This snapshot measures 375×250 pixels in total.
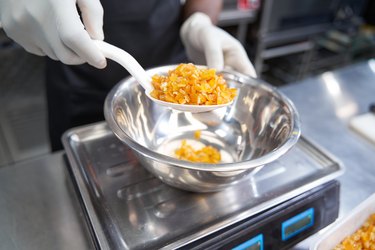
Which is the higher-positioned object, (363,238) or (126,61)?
(126,61)

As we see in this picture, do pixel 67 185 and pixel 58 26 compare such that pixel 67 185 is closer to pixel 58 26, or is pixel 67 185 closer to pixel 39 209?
pixel 39 209

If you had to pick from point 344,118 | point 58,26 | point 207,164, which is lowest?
point 344,118

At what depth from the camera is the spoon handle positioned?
23.0 inches

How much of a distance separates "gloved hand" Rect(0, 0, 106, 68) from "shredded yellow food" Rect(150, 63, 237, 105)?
135 mm

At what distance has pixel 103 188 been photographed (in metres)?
0.58

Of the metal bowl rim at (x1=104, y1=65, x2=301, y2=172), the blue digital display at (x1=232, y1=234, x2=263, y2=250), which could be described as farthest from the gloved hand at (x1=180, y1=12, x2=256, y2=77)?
the blue digital display at (x1=232, y1=234, x2=263, y2=250)

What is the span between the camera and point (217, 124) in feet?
2.41

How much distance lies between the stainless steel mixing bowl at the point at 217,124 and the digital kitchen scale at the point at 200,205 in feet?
0.15

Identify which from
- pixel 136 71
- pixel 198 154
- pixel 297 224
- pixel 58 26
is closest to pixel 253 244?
pixel 297 224

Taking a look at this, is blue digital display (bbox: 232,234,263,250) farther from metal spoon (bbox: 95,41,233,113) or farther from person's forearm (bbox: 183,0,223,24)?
person's forearm (bbox: 183,0,223,24)

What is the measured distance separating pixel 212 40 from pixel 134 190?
1.37 ft

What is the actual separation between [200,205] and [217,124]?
24 centimetres

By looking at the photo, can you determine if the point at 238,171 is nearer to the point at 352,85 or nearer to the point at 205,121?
the point at 205,121

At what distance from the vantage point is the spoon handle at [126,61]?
23.0 inches
